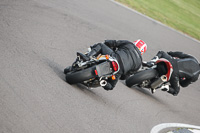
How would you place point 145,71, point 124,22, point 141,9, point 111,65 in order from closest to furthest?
point 111,65 < point 145,71 < point 124,22 < point 141,9

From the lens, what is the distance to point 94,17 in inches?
460

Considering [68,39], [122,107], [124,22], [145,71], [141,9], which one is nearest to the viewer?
[122,107]

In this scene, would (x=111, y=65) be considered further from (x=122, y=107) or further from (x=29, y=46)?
(x=29, y=46)

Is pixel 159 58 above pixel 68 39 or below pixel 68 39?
above

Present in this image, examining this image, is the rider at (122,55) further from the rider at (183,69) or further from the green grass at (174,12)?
the green grass at (174,12)

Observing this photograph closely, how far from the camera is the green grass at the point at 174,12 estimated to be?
16188 millimetres

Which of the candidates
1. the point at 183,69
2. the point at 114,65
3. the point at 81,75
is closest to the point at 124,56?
the point at 114,65

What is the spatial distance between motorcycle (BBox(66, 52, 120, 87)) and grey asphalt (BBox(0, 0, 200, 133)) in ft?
1.03

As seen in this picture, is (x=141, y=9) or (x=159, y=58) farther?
(x=141, y=9)

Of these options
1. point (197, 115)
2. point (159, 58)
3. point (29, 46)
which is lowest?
point (197, 115)

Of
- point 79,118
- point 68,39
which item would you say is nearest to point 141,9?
point 68,39

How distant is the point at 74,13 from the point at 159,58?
405 cm

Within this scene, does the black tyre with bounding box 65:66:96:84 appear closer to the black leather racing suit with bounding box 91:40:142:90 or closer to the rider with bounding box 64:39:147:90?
the rider with bounding box 64:39:147:90

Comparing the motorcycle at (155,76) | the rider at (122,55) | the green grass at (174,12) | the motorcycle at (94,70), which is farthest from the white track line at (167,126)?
the green grass at (174,12)
